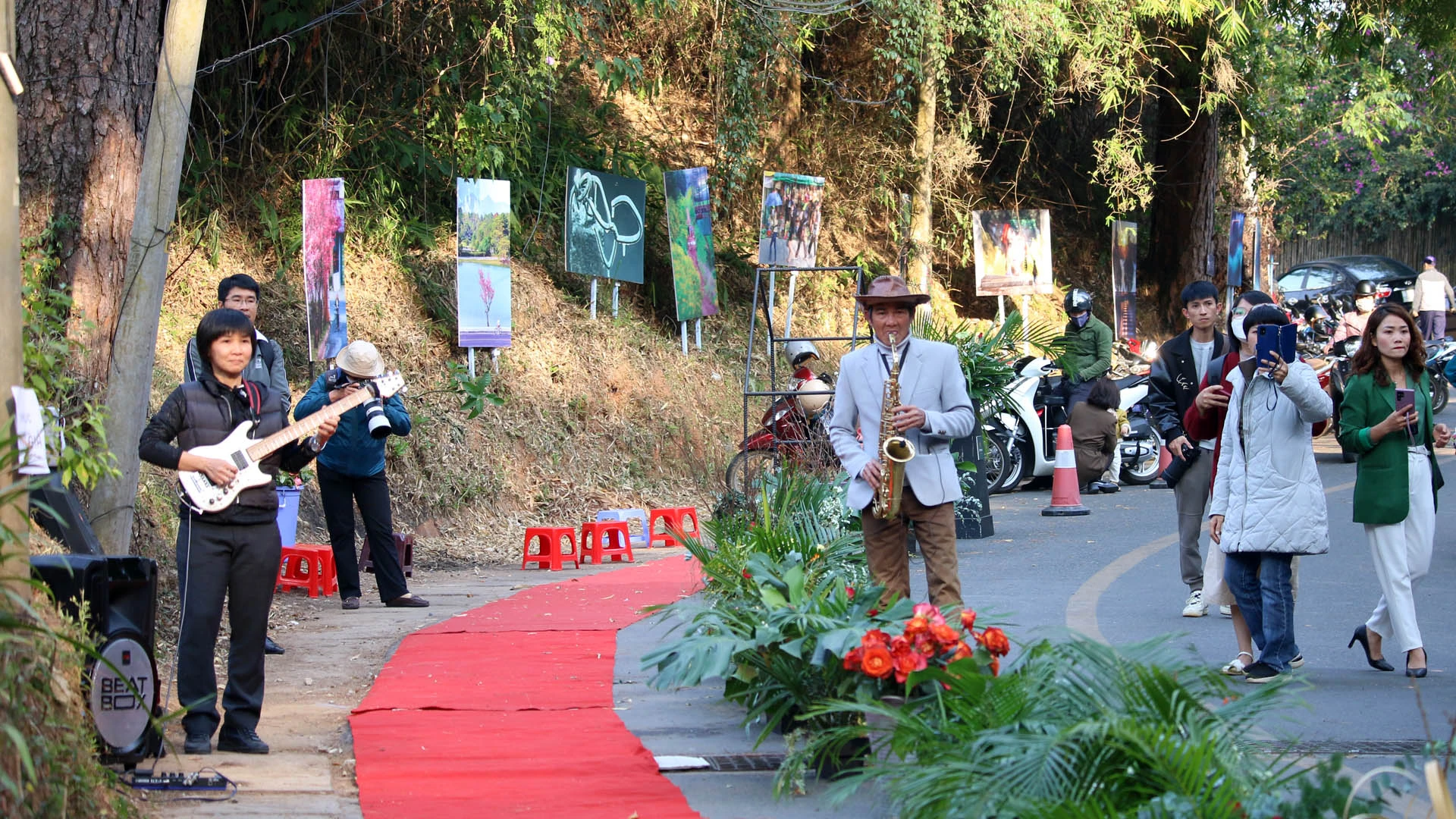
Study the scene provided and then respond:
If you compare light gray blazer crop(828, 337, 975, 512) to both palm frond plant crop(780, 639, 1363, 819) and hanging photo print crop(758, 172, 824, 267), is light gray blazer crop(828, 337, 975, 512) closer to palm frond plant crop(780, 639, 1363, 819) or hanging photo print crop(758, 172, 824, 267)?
palm frond plant crop(780, 639, 1363, 819)

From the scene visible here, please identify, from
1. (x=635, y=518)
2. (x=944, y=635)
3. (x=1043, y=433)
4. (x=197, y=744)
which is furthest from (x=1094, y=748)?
(x=1043, y=433)

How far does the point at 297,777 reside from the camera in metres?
5.36

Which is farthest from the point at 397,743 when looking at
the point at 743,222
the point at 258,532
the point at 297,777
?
the point at 743,222

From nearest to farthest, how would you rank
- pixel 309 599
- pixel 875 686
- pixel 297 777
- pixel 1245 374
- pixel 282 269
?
1. pixel 875 686
2. pixel 297 777
3. pixel 1245 374
4. pixel 309 599
5. pixel 282 269

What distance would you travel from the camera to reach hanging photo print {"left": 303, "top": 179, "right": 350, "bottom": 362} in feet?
42.3

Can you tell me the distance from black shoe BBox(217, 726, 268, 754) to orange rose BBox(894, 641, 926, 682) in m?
2.61

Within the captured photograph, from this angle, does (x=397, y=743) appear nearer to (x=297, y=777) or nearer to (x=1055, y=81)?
(x=297, y=777)

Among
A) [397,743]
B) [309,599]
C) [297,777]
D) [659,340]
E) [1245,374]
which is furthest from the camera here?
[659,340]

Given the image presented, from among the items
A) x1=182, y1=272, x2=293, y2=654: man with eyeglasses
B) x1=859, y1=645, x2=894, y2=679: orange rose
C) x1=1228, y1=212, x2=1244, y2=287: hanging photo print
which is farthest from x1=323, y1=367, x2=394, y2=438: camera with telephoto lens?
x1=1228, y1=212, x2=1244, y2=287: hanging photo print

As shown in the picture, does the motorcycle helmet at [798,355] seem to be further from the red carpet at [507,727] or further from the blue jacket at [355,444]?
the blue jacket at [355,444]

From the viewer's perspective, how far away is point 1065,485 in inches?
536

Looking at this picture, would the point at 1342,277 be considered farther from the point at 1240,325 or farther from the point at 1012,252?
the point at 1240,325

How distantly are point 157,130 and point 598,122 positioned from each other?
1160 cm

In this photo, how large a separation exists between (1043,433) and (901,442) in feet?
29.7
